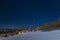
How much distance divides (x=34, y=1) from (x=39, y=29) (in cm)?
48

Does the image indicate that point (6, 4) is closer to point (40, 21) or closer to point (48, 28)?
point (40, 21)

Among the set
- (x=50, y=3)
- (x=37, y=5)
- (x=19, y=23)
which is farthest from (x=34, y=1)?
(x=19, y=23)

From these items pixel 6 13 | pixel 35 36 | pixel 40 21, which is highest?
pixel 6 13

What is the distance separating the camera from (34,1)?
257cm

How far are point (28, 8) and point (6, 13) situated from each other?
386mm

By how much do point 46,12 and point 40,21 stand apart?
7.2 inches

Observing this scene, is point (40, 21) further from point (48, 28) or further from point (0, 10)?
point (0, 10)

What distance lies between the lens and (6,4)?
2.61 metres

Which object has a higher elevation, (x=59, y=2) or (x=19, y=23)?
(x=59, y=2)

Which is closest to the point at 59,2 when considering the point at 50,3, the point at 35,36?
the point at 50,3

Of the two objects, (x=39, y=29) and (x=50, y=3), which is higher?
(x=50, y=3)

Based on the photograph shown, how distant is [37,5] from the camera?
8.39ft

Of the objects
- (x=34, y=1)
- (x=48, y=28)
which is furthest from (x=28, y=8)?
(x=48, y=28)

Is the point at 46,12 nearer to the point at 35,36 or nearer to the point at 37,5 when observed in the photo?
the point at 37,5
